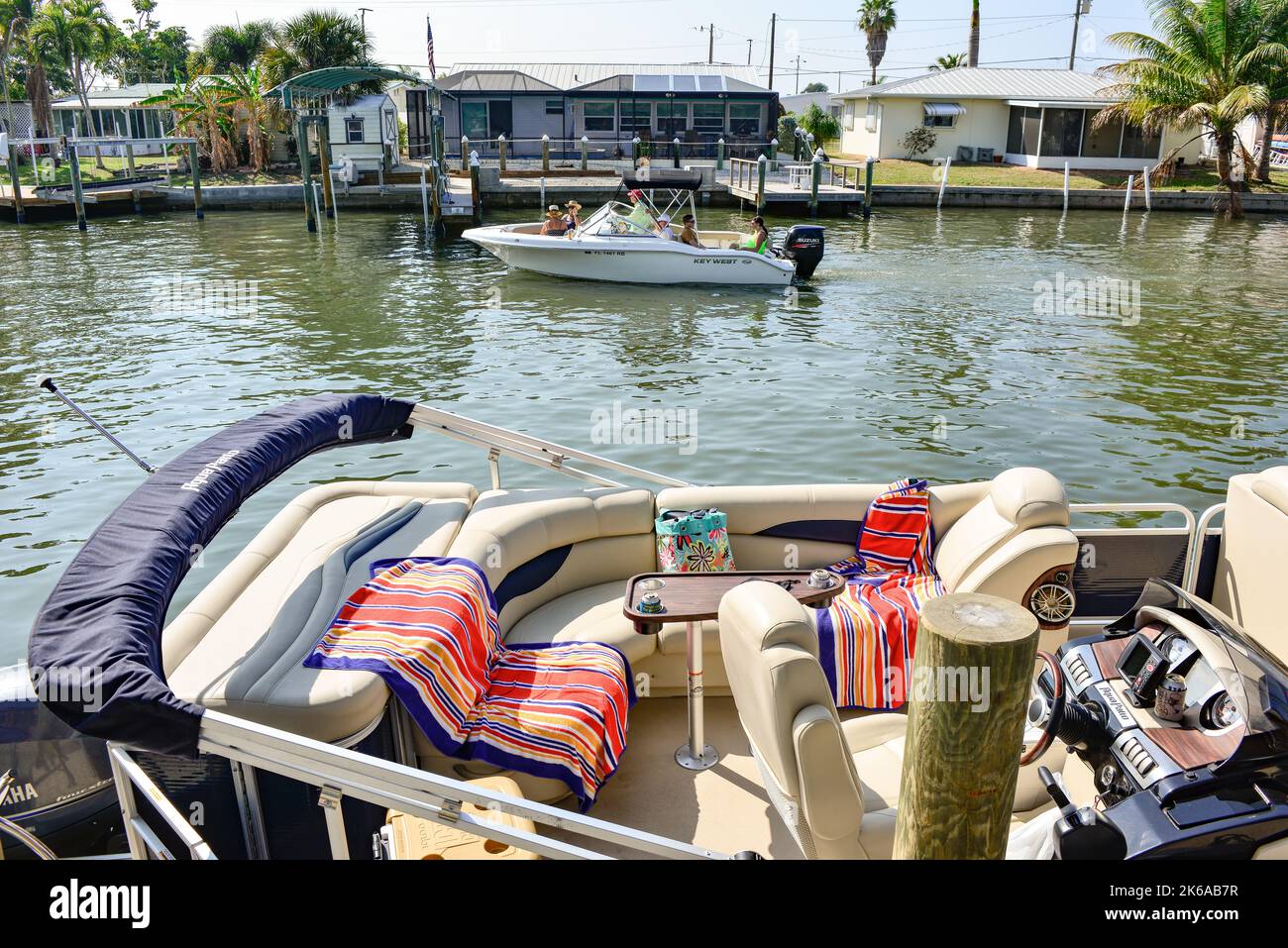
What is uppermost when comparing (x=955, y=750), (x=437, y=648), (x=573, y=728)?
(x=955, y=750)

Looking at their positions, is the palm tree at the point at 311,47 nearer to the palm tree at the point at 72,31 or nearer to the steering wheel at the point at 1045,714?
the palm tree at the point at 72,31

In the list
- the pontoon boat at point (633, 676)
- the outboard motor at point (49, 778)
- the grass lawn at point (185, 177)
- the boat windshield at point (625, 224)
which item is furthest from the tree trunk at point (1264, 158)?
the outboard motor at point (49, 778)

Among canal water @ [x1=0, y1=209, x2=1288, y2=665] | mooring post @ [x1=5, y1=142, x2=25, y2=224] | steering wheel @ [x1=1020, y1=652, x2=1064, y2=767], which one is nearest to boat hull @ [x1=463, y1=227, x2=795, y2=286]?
canal water @ [x1=0, y1=209, x2=1288, y2=665]

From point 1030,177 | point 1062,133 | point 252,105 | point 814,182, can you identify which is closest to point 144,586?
point 814,182

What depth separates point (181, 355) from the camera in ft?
50.7

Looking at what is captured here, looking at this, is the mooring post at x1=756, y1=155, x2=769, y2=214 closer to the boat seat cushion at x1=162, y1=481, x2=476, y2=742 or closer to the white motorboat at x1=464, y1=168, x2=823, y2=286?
the white motorboat at x1=464, y1=168, x2=823, y2=286

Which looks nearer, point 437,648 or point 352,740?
point 352,740

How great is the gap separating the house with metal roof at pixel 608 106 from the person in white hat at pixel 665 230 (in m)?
22.1

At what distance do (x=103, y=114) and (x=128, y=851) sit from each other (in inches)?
2156

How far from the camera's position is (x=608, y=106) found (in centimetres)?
4297

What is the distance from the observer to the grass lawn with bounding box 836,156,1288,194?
3609 cm
